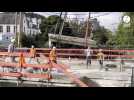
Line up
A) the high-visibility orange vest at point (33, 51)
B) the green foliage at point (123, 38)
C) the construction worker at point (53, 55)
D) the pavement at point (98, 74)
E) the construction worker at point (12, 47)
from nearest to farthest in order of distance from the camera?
the pavement at point (98, 74)
the construction worker at point (53, 55)
the construction worker at point (12, 47)
the high-visibility orange vest at point (33, 51)
the green foliage at point (123, 38)

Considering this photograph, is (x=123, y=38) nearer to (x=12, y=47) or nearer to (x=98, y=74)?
(x=98, y=74)

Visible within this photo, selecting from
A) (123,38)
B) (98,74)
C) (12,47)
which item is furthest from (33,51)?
(123,38)

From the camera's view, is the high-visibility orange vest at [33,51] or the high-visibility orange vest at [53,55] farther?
the high-visibility orange vest at [33,51]

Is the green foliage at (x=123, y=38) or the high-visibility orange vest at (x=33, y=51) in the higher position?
the green foliage at (x=123, y=38)

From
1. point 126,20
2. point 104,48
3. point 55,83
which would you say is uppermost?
point 126,20

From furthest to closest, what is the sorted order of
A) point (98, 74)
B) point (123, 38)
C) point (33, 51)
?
point (123, 38), point (33, 51), point (98, 74)

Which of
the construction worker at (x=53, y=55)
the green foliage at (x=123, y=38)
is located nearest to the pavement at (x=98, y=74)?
the construction worker at (x=53, y=55)

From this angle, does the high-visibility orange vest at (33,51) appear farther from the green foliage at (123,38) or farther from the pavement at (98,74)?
the green foliage at (123,38)

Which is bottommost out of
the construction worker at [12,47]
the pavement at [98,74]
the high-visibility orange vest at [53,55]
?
the pavement at [98,74]
